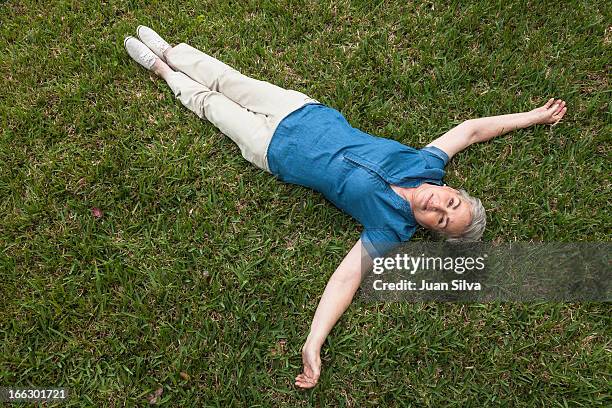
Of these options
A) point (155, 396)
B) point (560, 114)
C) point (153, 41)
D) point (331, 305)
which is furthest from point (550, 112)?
point (155, 396)

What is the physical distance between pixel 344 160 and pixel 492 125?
1106 mm

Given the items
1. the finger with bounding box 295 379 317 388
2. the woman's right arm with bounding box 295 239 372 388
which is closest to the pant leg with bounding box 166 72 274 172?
the woman's right arm with bounding box 295 239 372 388

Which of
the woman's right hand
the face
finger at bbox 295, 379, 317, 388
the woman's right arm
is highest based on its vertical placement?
the face

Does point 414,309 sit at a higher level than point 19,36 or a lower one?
lower

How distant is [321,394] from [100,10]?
10.7ft

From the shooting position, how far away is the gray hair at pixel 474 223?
307 centimetres

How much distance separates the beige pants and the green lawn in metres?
0.13

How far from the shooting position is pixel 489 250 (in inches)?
130

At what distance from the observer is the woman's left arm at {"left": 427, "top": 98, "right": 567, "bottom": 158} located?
337 cm

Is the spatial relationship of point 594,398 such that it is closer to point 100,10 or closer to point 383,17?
point 383,17

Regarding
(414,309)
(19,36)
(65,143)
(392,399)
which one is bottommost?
(392,399)

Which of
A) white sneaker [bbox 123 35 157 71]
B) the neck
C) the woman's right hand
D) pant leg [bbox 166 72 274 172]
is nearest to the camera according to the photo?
the woman's right hand

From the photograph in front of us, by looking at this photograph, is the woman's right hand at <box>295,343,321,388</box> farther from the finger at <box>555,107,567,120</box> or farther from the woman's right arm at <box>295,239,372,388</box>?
the finger at <box>555,107,567,120</box>

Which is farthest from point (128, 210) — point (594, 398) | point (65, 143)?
point (594, 398)
